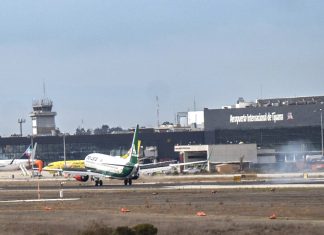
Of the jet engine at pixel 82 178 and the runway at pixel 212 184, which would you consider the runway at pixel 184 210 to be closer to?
the runway at pixel 212 184

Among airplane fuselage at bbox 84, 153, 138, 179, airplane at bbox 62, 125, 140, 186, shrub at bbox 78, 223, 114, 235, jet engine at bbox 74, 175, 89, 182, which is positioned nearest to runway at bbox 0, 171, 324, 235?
shrub at bbox 78, 223, 114, 235

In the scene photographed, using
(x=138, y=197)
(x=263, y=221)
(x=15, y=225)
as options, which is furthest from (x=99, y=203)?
(x=263, y=221)

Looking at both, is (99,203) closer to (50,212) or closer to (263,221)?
(50,212)

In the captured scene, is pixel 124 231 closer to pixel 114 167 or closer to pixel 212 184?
pixel 212 184

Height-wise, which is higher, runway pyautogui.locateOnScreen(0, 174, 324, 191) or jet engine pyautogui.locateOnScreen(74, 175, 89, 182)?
jet engine pyautogui.locateOnScreen(74, 175, 89, 182)

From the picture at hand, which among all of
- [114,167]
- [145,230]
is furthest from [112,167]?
[145,230]

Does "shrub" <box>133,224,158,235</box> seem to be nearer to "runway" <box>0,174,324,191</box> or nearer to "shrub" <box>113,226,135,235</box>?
"shrub" <box>113,226,135,235</box>

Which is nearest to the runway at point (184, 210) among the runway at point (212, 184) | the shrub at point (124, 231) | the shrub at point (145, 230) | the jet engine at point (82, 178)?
the shrub at point (145, 230)

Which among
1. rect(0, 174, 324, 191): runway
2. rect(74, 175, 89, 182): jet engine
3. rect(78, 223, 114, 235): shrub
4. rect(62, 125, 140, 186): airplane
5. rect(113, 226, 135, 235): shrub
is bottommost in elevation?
rect(78, 223, 114, 235): shrub

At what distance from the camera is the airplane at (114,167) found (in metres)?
127

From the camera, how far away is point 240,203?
7506 centimetres

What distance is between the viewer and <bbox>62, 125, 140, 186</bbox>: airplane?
126938 millimetres

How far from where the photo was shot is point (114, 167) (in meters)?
129

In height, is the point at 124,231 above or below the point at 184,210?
above
